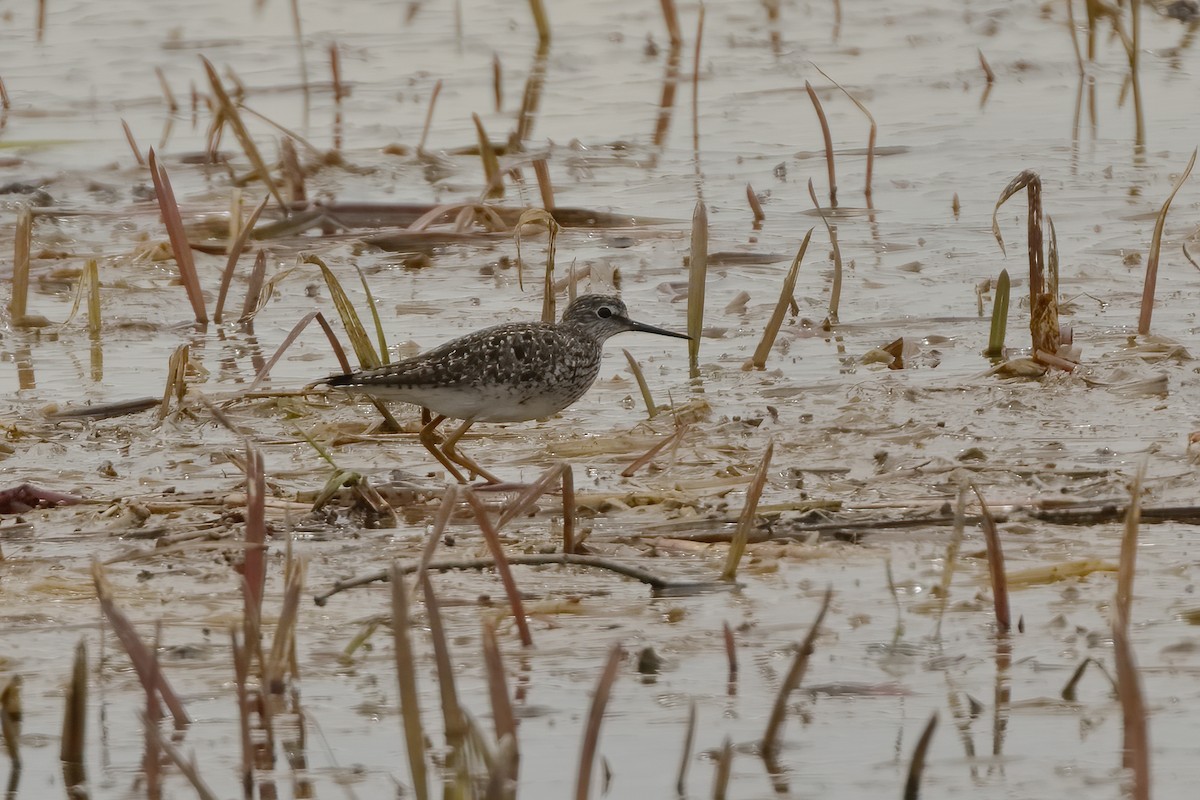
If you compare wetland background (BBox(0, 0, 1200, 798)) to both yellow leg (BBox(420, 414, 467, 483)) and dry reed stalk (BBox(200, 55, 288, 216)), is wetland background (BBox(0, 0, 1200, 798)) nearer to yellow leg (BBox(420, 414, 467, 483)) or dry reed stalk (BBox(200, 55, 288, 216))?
yellow leg (BBox(420, 414, 467, 483))

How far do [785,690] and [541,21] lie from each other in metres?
13.6

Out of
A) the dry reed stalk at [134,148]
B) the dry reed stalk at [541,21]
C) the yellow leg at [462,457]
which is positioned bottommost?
the yellow leg at [462,457]

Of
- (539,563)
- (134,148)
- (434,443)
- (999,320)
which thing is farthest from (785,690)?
(134,148)

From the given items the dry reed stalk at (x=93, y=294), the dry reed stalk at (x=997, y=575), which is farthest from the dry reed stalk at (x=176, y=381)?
the dry reed stalk at (x=997, y=575)

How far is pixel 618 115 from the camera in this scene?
1492 centimetres

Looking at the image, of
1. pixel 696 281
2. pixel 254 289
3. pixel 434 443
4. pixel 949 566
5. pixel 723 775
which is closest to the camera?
pixel 723 775

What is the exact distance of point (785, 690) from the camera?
4.41 meters

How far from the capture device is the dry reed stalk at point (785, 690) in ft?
14.5

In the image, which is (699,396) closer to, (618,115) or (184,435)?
(184,435)

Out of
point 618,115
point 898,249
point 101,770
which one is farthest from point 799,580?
point 618,115

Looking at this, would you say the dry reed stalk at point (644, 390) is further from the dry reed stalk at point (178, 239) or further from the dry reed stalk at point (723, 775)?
the dry reed stalk at point (723, 775)

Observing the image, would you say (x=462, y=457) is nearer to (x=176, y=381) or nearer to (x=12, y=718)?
(x=176, y=381)

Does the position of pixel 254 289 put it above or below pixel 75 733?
above

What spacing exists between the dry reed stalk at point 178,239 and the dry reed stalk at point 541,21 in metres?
7.99
